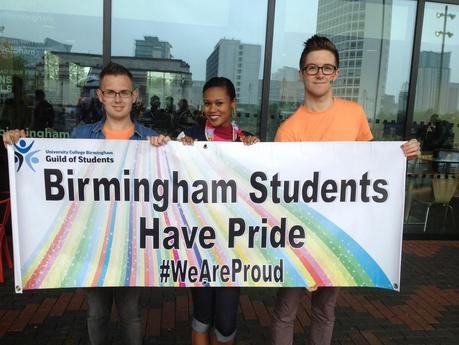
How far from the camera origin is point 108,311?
7.77 feet

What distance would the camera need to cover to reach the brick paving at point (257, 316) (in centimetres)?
308

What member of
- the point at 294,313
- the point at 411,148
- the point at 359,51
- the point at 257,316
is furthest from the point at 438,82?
the point at 294,313

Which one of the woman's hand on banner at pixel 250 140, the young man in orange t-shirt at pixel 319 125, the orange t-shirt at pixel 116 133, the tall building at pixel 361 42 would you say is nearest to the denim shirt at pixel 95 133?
the orange t-shirt at pixel 116 133

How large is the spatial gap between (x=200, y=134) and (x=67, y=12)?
3.61m

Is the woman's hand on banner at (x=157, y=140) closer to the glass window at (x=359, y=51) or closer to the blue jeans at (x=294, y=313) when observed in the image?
the blue jeans at (x=294, y=313)

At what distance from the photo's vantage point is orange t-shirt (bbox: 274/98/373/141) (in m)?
2.28

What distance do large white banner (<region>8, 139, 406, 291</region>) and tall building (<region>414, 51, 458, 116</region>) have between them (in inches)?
154

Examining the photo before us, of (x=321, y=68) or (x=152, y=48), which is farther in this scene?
(x=152, y=48)

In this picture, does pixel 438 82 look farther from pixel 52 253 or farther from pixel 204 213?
pixel 52 253

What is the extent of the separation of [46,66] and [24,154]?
3.49 metres

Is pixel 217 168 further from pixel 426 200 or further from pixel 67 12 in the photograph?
pixel 426 200

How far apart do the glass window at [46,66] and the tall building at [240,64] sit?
141 cm

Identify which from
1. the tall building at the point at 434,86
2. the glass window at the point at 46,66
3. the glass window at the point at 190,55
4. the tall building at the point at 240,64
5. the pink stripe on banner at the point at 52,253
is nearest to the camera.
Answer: the pink stripe on banner at the point at 52,253

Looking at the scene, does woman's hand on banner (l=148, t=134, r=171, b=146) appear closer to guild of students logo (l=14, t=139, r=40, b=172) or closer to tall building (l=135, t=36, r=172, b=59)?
guild of students logo (l=14, t=139, r=40, b=172)
